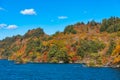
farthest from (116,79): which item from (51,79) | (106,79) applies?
(51,79)

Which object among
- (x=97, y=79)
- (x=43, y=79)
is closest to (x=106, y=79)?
(x=97, y=79)

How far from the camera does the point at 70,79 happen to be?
134 meters

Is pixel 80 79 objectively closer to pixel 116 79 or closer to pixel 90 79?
pixel 90 79

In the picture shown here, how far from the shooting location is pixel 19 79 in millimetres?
136875

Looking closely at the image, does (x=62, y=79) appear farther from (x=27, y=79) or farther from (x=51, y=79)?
(x=27, y=79)

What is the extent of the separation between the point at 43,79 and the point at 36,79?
2.54m

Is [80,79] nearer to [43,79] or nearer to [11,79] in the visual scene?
[43,79]

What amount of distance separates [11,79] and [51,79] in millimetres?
14604

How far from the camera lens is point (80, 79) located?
440 feet

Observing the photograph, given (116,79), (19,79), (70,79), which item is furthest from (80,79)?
(19,79)

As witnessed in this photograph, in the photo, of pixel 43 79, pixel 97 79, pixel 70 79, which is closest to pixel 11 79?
pixel 43 79

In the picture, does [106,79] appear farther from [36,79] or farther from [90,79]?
[36,79]

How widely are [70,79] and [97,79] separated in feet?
31.8

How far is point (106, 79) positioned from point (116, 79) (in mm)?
3452
